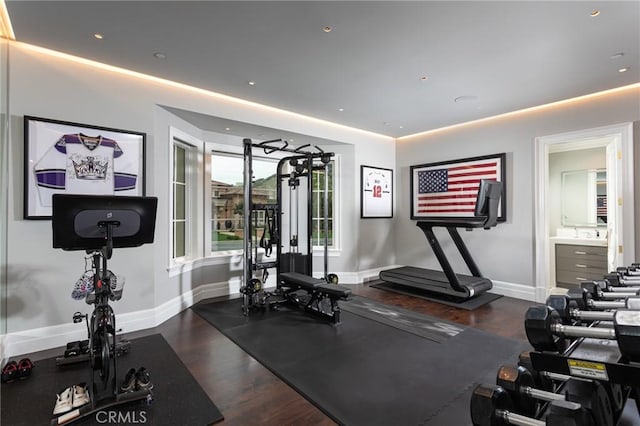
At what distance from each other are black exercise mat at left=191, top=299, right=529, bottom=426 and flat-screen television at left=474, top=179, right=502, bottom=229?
1692 mm

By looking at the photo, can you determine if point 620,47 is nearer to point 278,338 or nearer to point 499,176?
point 499,176

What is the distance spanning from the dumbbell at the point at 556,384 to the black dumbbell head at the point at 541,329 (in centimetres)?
10

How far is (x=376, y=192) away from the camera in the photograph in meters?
6.02

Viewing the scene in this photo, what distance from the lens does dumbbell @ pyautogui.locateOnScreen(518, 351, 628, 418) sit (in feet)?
3.75

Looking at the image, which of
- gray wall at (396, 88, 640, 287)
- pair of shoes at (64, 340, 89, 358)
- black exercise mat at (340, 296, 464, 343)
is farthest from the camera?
gray wall at (396, 88, 640, 287)

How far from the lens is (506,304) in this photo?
432cm

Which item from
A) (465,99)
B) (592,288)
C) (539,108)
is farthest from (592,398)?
(539,108)

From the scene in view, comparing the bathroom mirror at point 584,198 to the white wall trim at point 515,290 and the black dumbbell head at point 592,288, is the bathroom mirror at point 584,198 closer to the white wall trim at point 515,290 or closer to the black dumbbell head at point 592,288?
the white wall trim at point 515,290

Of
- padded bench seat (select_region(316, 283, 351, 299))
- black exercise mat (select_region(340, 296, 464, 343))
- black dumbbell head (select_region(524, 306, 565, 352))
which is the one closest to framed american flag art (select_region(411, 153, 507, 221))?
black exercise mat (select_region(340, 296, 464, 343))

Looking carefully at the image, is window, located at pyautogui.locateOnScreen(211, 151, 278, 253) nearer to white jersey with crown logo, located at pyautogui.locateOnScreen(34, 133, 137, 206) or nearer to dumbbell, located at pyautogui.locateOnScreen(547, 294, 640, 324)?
white jersey with crown logo, located at pyautogui.locateOnScreen(34, 133, 137, 206)

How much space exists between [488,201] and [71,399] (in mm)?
4831

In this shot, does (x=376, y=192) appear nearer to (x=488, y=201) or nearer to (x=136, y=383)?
(x=488, y=201)

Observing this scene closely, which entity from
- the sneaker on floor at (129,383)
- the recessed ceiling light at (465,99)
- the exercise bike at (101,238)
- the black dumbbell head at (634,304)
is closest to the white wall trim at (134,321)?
the exercise bike at (101,238)

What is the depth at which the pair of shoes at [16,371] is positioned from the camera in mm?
2268
